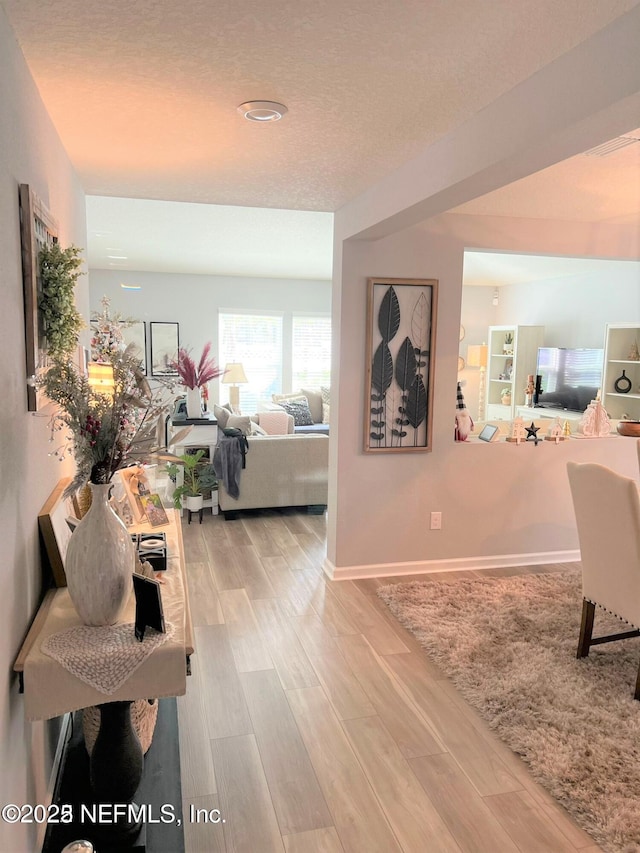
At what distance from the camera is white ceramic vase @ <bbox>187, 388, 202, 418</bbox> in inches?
306

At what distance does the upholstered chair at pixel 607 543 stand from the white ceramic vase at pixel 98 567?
210cm

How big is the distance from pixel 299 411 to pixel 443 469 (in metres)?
4.74

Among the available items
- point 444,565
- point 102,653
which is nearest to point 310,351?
point 444,565

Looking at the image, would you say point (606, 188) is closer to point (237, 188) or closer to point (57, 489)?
point (237, 188)

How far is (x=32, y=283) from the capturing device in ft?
6.11

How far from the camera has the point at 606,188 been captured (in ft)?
11.3

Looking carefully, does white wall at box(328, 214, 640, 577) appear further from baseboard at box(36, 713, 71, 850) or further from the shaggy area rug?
baseboard at box(36, 713, 71, 850)

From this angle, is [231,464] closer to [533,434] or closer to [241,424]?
[241,424]

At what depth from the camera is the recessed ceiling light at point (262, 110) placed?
7.38 ft

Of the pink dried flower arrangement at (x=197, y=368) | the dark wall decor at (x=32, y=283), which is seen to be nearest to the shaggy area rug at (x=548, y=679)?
the dark wall decor at (x=32, y=283)

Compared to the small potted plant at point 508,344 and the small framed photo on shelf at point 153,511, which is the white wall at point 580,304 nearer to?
the small potted plant at point 508,344

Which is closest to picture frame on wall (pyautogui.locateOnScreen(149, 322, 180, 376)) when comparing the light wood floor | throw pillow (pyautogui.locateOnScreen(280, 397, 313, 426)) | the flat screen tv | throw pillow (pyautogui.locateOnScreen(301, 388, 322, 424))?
throw pillow (pyautogui.locateOnScreen(280, 397, 313, 426))

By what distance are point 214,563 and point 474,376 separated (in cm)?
605

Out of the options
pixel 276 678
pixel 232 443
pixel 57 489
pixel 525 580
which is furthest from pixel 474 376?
pixel 57 489
